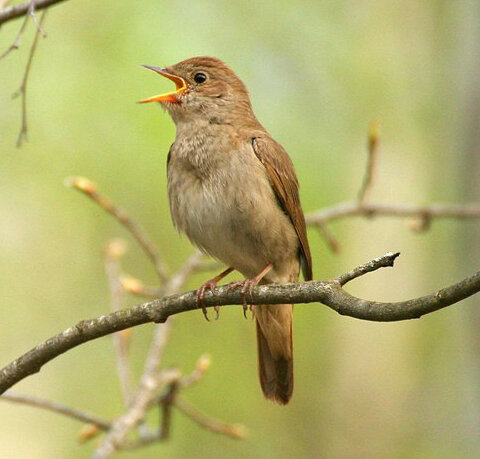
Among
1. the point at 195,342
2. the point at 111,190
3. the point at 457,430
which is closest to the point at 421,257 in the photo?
the point at 457,430

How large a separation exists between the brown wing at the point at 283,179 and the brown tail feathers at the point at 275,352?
0.38 m

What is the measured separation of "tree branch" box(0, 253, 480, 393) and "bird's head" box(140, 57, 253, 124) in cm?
180

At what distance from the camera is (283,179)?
5.39 m

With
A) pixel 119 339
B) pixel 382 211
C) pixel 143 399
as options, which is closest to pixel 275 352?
pixel 143 399

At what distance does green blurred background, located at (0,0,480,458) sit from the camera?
8727 millimetres

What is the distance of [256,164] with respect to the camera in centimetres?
526

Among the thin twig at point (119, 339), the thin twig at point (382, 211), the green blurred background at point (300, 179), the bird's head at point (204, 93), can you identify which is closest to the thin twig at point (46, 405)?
the thin twig at point (119, 339)

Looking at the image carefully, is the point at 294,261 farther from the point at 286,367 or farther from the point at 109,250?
the point at 109,250

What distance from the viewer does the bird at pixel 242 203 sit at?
513 cm

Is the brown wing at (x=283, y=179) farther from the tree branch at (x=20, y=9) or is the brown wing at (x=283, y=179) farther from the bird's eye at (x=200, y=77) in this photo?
the tree branch at (x=20, y=9)

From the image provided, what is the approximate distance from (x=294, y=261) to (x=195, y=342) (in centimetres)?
400

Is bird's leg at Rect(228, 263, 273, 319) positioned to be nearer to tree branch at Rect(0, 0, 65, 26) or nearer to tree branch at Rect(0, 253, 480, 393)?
tree branch at Rect(0, 253, 480, 393)

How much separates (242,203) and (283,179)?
418 mm

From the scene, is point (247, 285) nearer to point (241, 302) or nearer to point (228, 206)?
point (241, 302)
